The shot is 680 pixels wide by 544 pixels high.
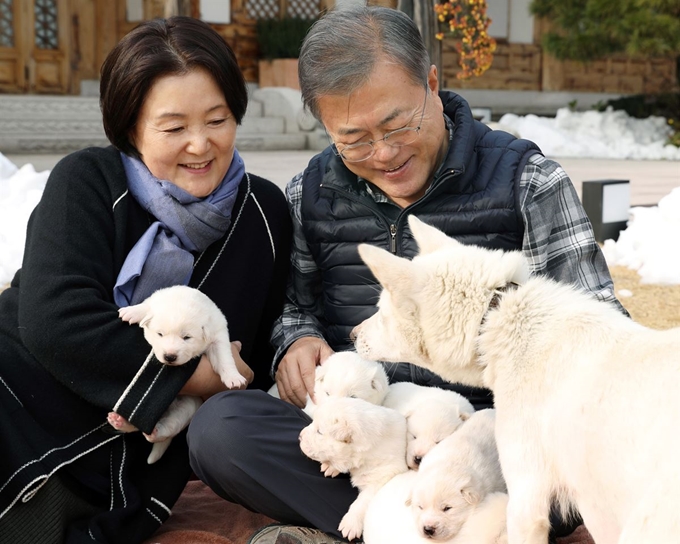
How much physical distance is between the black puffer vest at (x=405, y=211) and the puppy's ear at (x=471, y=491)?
0.83m

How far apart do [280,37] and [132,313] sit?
46.5 feet

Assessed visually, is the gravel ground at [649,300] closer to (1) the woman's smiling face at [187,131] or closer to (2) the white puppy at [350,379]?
(2) the white puppy at [350,379]

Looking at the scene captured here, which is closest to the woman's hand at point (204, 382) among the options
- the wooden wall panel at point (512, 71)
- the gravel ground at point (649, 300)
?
the gravel ground at point (649, 300)

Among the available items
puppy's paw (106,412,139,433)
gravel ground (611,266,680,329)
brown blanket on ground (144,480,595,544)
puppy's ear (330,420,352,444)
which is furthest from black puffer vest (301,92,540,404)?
gravel ground (611,266,680,329)

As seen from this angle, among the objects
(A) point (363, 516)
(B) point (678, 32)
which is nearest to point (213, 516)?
(A) point (363, 516)

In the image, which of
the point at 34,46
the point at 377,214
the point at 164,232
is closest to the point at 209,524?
the point at 164,232

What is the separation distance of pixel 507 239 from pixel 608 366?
2.96ft

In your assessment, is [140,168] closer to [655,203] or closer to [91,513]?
[91,513]

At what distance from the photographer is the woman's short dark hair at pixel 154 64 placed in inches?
109

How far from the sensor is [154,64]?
2.75 meters

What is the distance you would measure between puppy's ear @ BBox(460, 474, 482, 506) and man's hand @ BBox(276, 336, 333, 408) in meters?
0.79

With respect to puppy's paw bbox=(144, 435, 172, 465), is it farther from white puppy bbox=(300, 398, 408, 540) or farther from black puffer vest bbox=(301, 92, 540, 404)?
black puffer vest bbox=(301, 92, 540, 404)

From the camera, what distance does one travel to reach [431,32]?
31.7ft

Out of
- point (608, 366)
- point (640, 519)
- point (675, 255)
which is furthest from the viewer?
point (675, 255)
